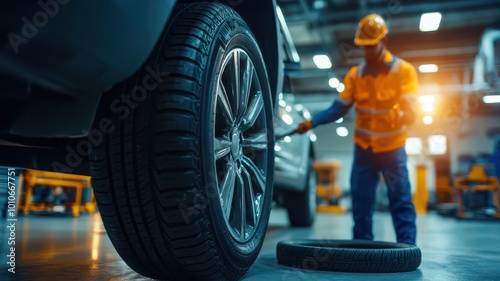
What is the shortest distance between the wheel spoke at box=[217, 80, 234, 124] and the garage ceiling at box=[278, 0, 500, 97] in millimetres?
8100

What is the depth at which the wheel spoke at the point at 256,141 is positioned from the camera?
68.7 inches

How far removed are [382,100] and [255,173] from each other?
4.84 feet

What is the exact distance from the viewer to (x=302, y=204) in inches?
195

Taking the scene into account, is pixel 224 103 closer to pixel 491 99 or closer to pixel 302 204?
pixel 302 204

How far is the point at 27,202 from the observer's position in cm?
664

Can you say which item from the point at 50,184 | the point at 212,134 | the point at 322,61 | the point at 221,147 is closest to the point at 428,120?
the point at 322,61

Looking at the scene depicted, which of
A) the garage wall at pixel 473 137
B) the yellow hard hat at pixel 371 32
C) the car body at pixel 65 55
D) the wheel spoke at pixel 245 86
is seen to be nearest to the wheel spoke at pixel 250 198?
the wheel spoke at pixel 245 86

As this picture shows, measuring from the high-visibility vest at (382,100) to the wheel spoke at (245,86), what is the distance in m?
1.45

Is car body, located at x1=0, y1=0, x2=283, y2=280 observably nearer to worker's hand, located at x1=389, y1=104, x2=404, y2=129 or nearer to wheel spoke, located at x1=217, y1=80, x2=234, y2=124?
wheel spoke, located at x1=217, y1=80, x2=234, y2=124

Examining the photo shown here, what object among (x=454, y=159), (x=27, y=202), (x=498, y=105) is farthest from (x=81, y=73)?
(x=498, y=105)

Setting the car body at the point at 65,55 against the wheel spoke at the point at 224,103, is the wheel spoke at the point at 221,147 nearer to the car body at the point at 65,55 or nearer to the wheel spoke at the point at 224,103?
the wheel spoke at the point at 224,103

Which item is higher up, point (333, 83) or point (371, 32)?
point (333, 83)

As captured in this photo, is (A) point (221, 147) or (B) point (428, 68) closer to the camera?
(A) point (221, 147)

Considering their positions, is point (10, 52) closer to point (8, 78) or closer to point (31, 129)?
point (8, 78)
